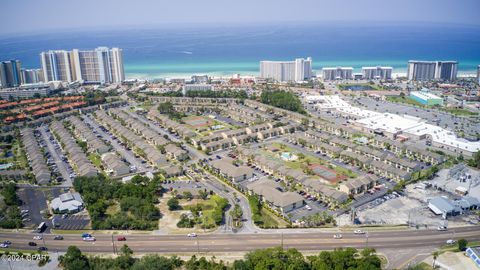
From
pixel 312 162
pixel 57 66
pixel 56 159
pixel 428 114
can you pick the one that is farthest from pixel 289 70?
pixel 56 159

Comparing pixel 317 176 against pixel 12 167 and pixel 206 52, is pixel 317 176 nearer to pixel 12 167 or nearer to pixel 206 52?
pixel 12 167

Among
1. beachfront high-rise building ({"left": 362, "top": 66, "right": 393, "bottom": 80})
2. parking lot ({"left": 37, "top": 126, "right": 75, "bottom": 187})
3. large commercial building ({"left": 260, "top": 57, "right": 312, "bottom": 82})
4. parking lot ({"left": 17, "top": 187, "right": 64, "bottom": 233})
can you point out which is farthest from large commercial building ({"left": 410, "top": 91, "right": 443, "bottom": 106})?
parking lot ({"left": 17, "top": 187, "right": 64, "bottom": 233})

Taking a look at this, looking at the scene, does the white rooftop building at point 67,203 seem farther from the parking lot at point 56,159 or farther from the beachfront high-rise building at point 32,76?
the beachfront high-rise building at point 32,76

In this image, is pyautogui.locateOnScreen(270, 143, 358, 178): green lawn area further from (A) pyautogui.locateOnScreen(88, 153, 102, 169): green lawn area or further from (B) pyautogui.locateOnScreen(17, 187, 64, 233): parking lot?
(B) pyautogui.locateOnScreen(17, 187, 64, 233): parking lot

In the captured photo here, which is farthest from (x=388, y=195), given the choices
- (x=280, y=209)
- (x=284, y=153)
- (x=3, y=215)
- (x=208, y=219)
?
(x=3, y=215)

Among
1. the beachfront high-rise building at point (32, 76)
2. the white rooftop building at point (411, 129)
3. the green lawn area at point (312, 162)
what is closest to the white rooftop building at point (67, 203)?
the green lawn area at point (312, 162)
